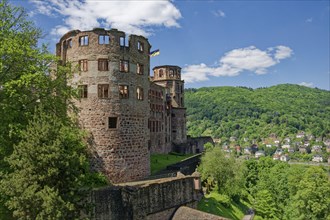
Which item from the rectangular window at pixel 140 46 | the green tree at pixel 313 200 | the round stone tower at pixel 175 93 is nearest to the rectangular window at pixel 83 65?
the rectangular window at pixel 140 46

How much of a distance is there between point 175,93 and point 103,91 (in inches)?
1696

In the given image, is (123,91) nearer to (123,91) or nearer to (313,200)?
(123,91)

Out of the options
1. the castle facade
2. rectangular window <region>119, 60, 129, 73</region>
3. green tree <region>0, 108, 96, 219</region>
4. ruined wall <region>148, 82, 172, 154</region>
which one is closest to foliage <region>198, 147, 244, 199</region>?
ruined wall <region>148, 82, 172, 154</region>

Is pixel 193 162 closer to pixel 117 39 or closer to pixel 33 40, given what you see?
pixel 117 39

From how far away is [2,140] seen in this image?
1906 centimetres

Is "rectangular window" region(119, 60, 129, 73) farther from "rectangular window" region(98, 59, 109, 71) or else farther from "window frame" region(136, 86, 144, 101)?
"window frame" region(136, 86, 144, 101)

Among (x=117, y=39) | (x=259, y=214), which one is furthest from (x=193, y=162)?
(x=117, y=39)

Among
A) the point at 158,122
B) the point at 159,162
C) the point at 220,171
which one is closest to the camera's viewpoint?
the point at 159,162

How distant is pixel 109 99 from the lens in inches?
1057

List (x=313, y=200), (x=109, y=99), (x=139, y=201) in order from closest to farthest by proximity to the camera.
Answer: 1. (x=139, y=201)
2. (x=109, y=99)
3. (x=313, y=200)

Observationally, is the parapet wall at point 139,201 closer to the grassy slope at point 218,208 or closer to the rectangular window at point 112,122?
the rectangular window at point 112,122

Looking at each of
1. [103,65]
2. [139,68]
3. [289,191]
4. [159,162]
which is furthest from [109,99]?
[289,191]

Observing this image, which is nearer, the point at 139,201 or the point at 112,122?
the point at 139,201

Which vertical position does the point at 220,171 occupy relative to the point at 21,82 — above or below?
below
